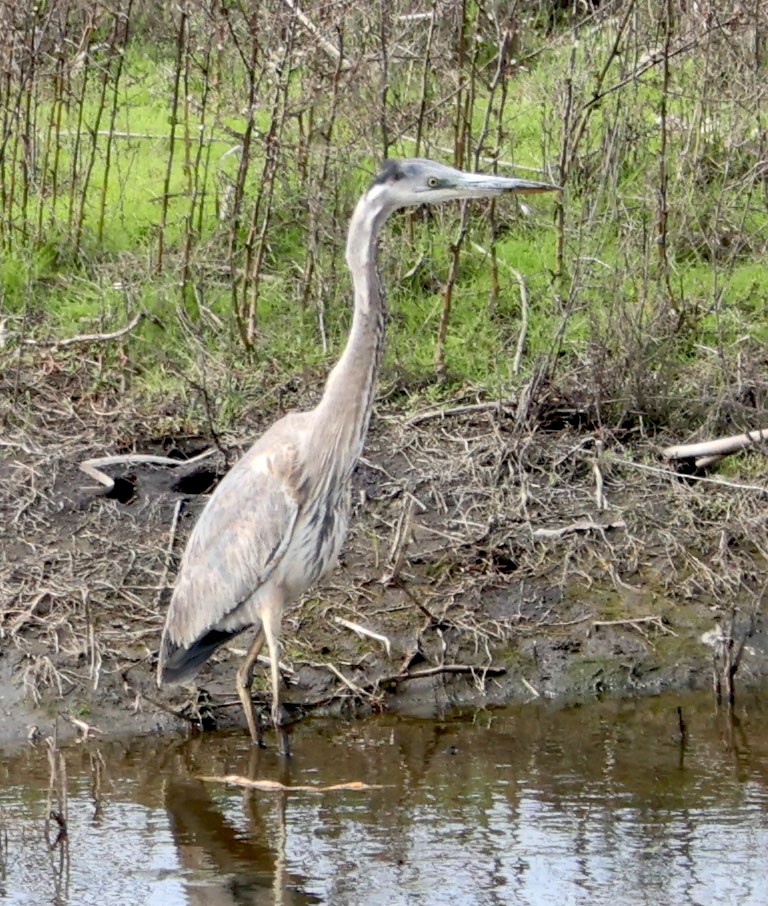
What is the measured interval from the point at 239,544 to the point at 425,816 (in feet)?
3.87

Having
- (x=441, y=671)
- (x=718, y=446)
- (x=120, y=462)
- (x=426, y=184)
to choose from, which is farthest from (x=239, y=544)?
(x=718, y=446)

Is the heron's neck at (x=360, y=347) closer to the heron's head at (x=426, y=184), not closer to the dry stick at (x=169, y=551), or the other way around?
the heron's head at (x=426, y=184)

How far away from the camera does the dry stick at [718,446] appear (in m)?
6.40

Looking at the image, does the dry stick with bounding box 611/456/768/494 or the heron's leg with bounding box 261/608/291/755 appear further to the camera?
the dry stick with bounding box 611/456/768/494

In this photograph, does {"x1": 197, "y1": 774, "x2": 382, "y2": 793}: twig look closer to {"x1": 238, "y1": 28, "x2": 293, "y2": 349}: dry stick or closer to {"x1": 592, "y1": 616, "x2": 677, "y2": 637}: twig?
{"x1": 592, "y1": 616, "x2": 677, "y2": 637}: twig

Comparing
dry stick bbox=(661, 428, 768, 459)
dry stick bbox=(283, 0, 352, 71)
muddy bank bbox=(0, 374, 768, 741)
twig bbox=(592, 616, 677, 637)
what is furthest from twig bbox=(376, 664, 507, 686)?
dry stick bbox=(283, 0, 352, 71)

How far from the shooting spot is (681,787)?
5.05 meters

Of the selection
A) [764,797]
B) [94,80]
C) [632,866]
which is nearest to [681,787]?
[764,797]

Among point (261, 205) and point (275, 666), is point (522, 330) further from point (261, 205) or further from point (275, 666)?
point (275, 666)

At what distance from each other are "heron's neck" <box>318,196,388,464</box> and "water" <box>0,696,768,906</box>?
102 cm

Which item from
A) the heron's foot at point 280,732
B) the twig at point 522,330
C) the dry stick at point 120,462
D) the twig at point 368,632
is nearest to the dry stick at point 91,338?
the dry stick at point 120,462

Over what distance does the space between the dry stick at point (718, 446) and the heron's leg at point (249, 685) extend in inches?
75.5

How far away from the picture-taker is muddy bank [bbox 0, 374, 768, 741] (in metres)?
5.75

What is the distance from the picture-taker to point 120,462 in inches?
258
